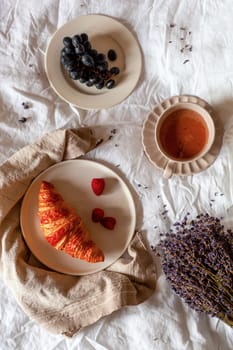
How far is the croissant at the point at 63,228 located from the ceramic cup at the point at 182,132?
0.73 ft

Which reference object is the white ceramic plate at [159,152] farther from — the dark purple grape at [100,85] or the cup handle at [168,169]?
the dark purple grape at [100,85]

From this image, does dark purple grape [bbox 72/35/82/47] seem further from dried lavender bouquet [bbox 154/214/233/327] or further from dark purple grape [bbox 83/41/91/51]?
dried lavender bouquet [bbox 154/214/233/327]

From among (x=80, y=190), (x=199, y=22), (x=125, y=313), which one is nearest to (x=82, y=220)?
(x=80, y=190)

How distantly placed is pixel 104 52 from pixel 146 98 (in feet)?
0.46

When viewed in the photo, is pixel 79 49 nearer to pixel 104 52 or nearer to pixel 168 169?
pixel 104 52

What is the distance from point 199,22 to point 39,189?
52 centimetres

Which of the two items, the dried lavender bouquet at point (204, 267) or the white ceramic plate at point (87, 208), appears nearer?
the dried lavender bouquet at point (204, 267)

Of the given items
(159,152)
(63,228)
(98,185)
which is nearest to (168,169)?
(159,152)

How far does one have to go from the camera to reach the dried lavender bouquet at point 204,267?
3.18 feet

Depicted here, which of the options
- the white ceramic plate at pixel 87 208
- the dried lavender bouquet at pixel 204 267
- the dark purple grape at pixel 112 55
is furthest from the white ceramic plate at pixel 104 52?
the dried lavender bouquet at pixel 204 267

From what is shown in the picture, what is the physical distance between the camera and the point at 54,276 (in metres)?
1.08

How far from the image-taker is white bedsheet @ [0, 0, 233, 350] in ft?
3.62

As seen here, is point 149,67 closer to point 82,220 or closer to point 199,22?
point 199,22

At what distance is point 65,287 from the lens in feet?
3.54
